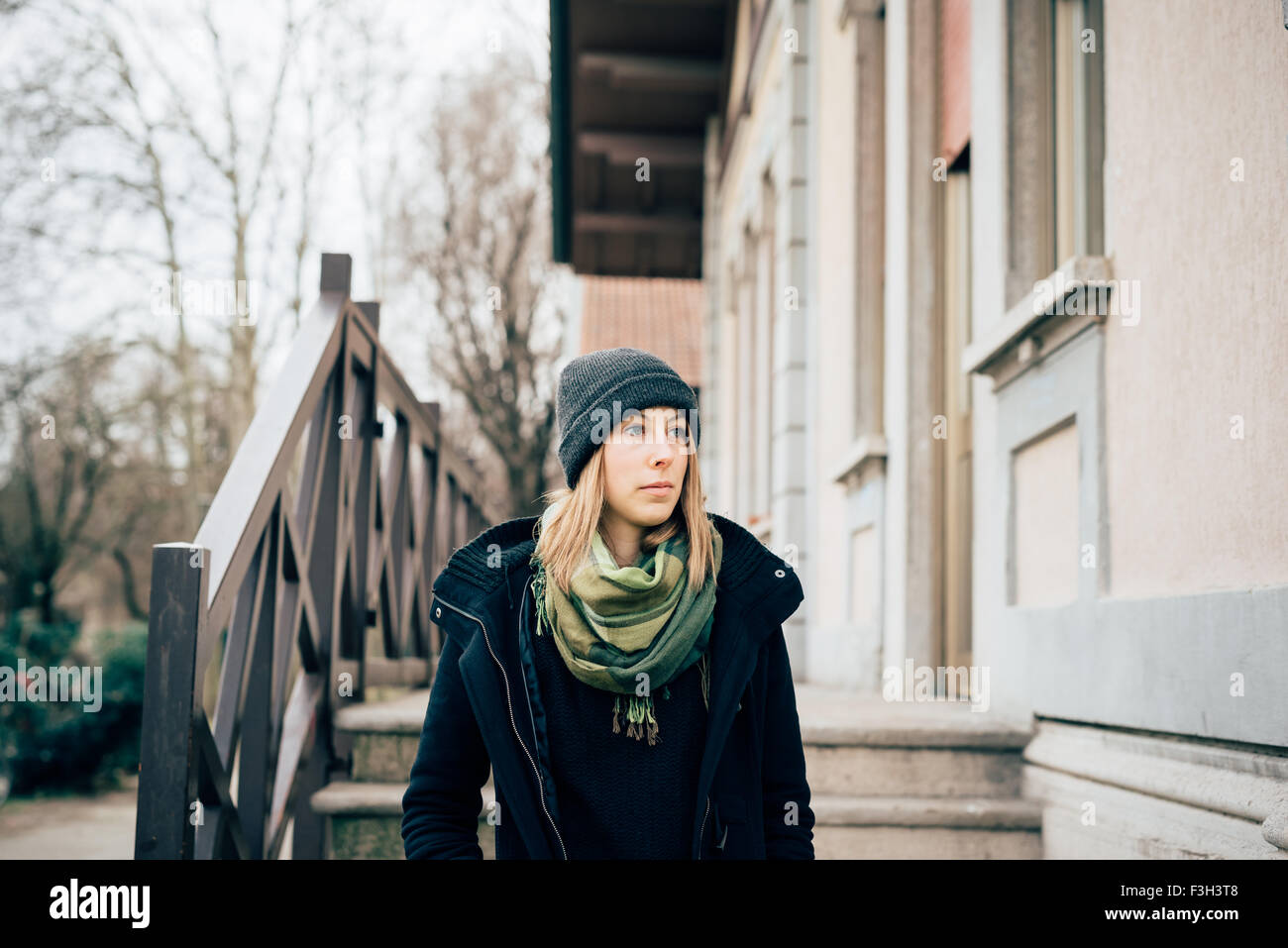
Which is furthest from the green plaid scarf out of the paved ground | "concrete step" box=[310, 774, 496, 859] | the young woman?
the paved ground

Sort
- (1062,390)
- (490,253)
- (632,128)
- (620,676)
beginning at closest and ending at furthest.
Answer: (620,676) < (1062,390) < (632,128) < (490,253)

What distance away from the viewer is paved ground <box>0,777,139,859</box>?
8.23 m

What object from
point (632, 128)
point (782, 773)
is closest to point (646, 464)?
point (782, 773)

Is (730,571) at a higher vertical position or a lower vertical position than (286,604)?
higher

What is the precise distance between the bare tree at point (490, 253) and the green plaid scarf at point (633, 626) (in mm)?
19171

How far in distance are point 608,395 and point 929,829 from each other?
2069 mm

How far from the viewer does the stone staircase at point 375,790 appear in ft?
11.5

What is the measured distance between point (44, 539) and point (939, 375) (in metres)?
15.6

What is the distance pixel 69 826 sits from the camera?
9.59 m

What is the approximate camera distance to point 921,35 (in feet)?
17.5

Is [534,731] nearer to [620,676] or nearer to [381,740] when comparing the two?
[620,676]

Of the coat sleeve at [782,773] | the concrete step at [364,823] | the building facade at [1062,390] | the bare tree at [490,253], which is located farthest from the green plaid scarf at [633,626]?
the bare tree at [490,253]
